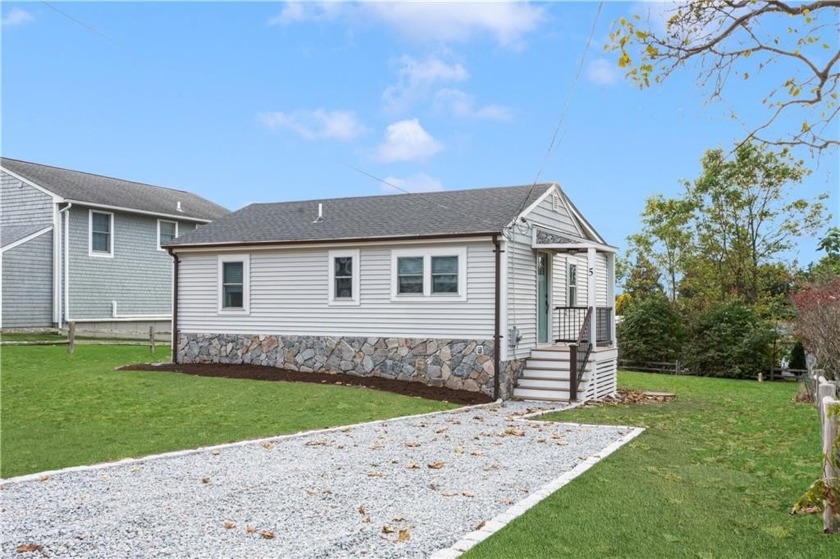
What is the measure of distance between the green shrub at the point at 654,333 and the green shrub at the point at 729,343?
0.64 m

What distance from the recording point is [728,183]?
28.2m

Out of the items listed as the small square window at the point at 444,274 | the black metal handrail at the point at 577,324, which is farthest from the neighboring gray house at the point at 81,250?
the black metal handrail at the point at 577,324

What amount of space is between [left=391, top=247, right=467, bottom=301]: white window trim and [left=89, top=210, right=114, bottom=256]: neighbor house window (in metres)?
15.2

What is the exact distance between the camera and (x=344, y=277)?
16.5 metres

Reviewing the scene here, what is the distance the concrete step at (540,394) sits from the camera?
14.6m

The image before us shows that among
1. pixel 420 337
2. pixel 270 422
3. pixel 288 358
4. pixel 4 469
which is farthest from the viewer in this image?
pixel 288 358

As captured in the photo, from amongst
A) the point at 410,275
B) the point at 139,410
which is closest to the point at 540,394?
the point at 410,275

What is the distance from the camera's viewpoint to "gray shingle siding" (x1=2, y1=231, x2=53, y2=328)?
928 inches

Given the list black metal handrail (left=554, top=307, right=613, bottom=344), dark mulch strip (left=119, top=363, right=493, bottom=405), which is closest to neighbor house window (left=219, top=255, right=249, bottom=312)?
dark mulch strip (left=119, top=363, right=493, bottom=405)

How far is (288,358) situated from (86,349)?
7.80m

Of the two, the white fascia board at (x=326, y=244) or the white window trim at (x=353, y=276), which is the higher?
the white fascia board at (x=326, y=244)

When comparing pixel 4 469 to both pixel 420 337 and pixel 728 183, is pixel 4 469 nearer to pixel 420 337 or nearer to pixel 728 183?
pixel 420 337

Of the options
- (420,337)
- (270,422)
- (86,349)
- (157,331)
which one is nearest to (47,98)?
(270,422)

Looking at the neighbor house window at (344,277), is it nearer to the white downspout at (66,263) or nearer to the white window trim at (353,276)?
the white window trim at (353,276)
